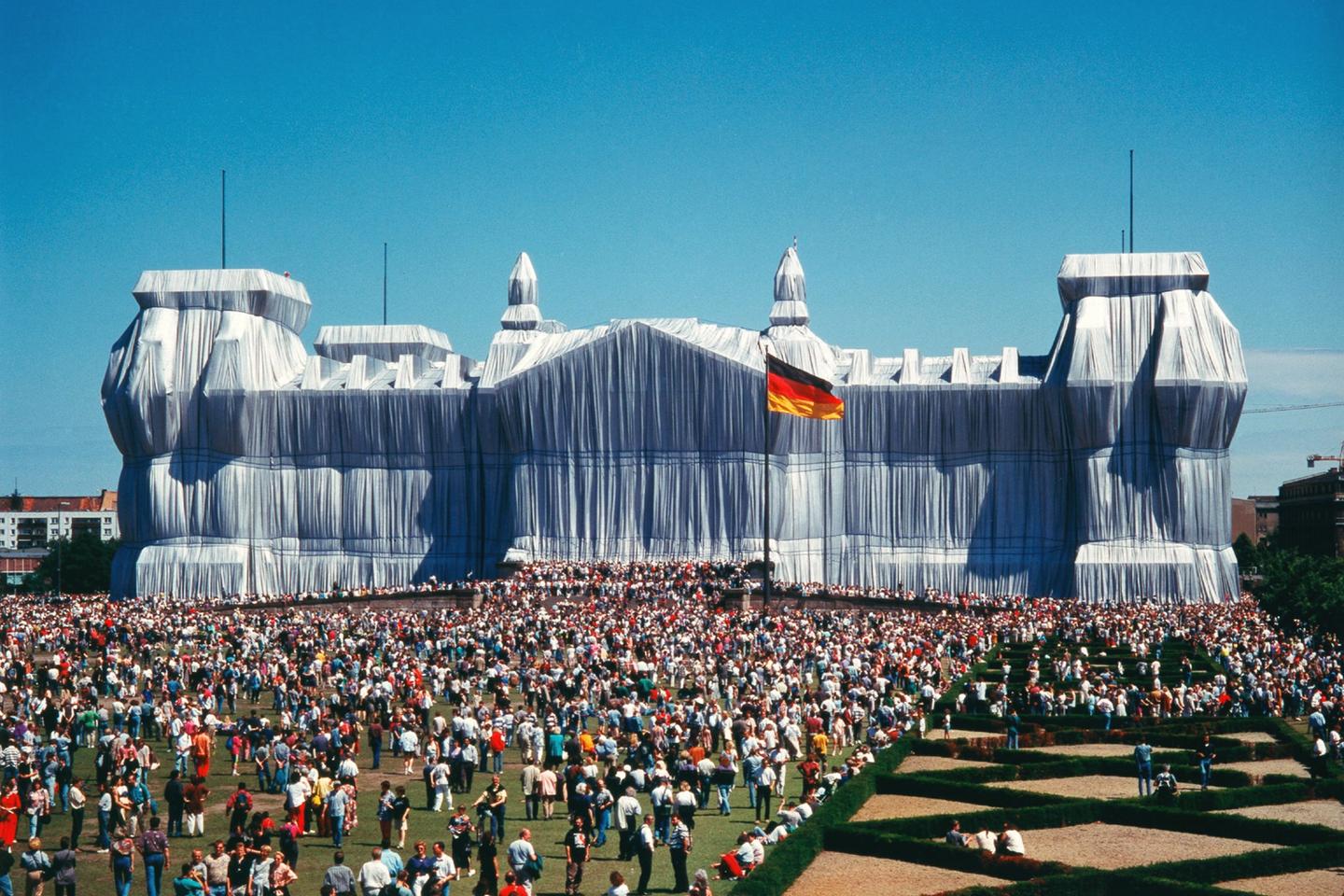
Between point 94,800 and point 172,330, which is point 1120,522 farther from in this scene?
point 94,800

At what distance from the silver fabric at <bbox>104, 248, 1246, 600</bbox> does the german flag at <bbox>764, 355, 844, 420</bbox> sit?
1295cm

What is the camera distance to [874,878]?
22.5 metres

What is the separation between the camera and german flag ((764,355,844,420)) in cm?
5741

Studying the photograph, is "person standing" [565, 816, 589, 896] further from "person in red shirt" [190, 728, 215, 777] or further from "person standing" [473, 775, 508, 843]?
"person in red shirt" [190, 728, 215, 777]

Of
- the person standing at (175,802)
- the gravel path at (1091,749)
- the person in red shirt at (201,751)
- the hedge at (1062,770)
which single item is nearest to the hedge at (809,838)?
the hedge at (1062,770)

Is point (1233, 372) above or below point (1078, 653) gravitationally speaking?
above

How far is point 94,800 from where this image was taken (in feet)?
91.5

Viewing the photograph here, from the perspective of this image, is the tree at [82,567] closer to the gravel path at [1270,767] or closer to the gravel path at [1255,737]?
the gravel path at [1255,737]

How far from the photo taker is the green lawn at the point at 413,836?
22.5 metres

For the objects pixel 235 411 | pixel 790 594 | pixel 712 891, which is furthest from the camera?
pixel 235 411

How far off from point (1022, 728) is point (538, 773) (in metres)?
11.0

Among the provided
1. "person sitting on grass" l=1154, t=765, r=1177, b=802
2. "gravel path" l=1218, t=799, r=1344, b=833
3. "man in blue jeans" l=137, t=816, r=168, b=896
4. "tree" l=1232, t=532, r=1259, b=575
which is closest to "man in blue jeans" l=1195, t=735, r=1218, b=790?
"gravel path" l=1218, t=799, r=1344, b=833

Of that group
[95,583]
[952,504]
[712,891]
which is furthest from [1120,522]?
[95,583]

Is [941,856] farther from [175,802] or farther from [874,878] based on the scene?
[175,802]
